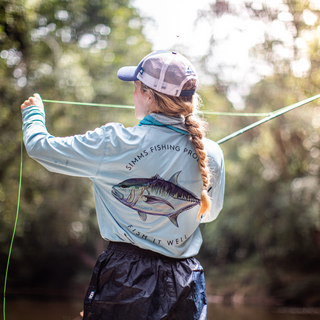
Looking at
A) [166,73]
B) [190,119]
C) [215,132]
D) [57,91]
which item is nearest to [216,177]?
[190,119]

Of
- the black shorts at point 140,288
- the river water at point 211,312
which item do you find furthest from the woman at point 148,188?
the river water at point 211,312

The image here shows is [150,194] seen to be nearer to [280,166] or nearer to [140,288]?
[140,288]

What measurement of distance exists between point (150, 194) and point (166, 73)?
41 cm

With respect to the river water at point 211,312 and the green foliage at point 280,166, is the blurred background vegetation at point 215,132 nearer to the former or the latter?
the green foliage at point 280,166

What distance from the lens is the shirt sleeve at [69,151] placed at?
1.02 m

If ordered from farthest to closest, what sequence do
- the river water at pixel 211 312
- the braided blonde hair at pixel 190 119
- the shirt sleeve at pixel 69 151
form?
1. the river water at pixel 211 312
2. the braided blonde hair at pixel 190 119
3. the shirt sleeve at pixel 69 151

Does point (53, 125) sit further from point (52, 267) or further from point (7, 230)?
point (52, 267)

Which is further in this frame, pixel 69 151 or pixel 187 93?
pixel 187 93

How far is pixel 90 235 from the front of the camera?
28.0 ft

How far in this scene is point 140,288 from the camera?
104 centimetres

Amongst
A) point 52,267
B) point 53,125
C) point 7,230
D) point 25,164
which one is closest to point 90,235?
point 52,267

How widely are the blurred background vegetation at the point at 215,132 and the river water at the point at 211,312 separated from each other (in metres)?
0.49

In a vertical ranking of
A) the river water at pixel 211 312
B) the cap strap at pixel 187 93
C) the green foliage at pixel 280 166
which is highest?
the cap strap at pixel 187 93

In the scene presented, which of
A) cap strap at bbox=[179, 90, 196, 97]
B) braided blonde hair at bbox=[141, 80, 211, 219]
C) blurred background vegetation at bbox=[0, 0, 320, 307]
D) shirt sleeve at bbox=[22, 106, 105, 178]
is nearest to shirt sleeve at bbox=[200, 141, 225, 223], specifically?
braided blonde hair at bbox=[141, 80, 211, 219]
